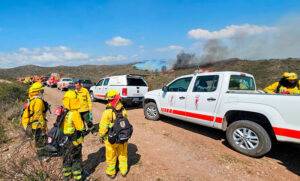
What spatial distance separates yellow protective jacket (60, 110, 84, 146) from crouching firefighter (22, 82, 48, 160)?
0.89 meters

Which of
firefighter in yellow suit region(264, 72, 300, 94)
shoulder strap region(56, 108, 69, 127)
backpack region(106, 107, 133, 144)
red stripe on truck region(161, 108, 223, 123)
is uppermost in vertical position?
firefighter in yellow suit region(264, 72, 300, 94)

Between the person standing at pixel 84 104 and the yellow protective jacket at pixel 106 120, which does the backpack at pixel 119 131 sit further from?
the person standing at pixel 84 104

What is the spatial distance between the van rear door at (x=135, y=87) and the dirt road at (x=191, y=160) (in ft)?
10.1

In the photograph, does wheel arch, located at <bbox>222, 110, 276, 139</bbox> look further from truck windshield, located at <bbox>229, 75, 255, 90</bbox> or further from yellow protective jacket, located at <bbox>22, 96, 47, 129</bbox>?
yellow protective jacket, located at <bbox>22, 96, 47, 129</bbox>

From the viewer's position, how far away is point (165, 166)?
9.77 feet

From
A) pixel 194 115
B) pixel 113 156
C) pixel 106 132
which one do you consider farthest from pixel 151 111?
pixel 106 132

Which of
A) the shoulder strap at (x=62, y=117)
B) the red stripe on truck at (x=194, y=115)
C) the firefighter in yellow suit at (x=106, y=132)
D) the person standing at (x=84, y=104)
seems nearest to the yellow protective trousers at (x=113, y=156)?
the firefighter in yellow suit at (x=106, y=132)

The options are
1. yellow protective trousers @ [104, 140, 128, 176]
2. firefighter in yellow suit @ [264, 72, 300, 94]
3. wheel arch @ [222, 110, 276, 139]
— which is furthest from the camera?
firefighter in yellow suit @ [264, 72, 300, 94]

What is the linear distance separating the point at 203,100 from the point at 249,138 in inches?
51.9


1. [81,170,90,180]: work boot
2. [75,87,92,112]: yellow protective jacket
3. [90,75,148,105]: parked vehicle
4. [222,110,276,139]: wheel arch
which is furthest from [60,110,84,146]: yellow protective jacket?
[90,75,148,105]: parked vehicle

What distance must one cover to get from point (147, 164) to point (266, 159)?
2.60 metres

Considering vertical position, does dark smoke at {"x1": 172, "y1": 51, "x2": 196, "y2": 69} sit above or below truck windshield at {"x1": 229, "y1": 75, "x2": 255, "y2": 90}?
above

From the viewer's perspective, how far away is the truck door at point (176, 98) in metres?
4.55

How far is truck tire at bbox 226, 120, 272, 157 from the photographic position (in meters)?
2.99
